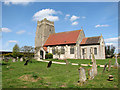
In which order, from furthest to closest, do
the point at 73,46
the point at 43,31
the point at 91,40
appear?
1. the point at 43,31
2. the point at 73,46
3. the point at 91,40

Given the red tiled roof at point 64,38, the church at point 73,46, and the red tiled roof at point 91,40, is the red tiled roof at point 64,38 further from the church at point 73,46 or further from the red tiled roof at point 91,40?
the red tiled roof at point 91,40

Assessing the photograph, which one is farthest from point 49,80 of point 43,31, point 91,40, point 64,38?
point 43,31

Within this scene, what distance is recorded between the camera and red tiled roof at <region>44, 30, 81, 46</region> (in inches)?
1335

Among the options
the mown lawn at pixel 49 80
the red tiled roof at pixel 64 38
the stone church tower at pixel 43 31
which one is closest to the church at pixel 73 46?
the red tiled roof at pixel 64 38

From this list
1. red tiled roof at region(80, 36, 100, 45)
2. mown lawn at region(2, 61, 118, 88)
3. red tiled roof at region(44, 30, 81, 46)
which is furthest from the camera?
red tiled roof at region(44, 30, 81, 46)

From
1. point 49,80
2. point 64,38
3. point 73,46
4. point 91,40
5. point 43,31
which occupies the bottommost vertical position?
point 49,80

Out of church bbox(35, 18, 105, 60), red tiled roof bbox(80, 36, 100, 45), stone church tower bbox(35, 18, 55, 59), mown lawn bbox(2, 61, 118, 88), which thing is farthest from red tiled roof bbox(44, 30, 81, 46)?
mown lawn bbox(2, 61, 118, 88)

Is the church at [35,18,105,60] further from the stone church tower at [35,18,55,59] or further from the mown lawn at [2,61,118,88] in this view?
the mown lawn at [2,61,118,88]

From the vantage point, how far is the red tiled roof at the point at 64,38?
1335 inches

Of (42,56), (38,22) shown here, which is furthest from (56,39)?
(38,22)

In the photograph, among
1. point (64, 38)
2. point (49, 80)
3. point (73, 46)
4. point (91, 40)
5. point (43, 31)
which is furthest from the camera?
point (43, 31)

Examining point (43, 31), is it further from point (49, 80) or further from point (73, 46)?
point (49, 80)

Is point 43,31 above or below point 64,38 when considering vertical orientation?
above

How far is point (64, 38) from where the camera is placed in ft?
118
